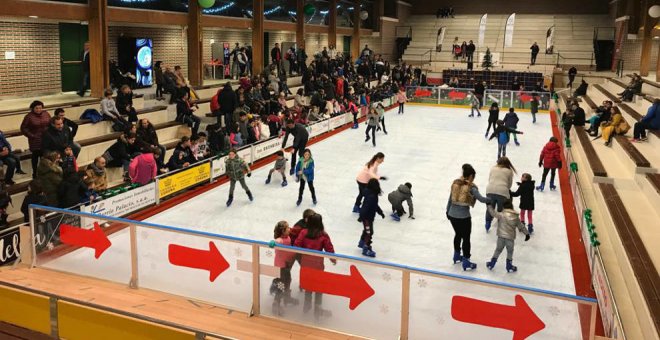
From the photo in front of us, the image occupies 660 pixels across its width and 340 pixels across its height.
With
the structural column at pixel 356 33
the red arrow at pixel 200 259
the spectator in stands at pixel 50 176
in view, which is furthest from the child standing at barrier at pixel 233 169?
the structural column at pixel 356 33

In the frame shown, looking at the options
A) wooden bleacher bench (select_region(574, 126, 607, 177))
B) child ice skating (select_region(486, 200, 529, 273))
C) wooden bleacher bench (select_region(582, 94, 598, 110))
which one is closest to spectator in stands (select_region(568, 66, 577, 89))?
wooden bleacher bench (select_region(582, 94, 598, 110))

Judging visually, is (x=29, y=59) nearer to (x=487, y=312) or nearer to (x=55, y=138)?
(x=55, y=138)

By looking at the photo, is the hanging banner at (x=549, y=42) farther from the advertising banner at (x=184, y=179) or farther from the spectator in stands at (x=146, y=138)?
the spectator in stands at (x=146, y=138)

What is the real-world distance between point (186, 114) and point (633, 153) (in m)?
11.6

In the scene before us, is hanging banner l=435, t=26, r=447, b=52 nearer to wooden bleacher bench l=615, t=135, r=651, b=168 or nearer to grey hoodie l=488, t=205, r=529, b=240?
wooden bleacher bench l=615, t=135, r=651, b=168

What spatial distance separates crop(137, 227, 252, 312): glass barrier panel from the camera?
640 centimetres

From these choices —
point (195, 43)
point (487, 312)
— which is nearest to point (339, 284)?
point (487, 312)

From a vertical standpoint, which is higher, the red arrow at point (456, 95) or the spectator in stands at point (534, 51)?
the spectator in stands at point (534, 51)

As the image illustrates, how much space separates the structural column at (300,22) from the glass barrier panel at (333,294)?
23411 millimetres

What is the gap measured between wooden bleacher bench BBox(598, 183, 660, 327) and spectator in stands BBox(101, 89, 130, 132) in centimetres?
1099

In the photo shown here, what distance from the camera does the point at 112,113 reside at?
1492 cm

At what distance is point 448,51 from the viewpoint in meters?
42.1

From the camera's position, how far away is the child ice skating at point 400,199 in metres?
11.5

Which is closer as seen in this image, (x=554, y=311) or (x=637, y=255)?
(x=554, y=311)
